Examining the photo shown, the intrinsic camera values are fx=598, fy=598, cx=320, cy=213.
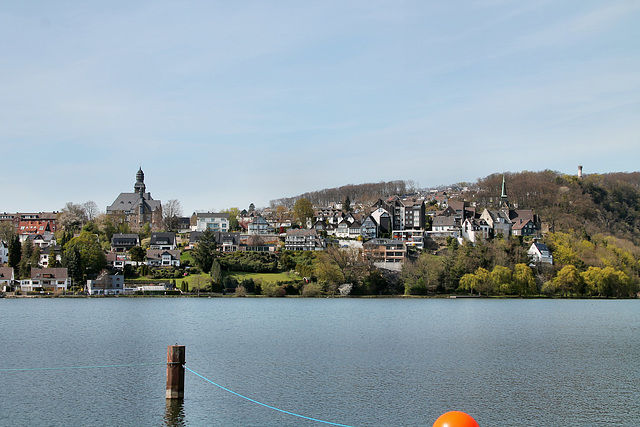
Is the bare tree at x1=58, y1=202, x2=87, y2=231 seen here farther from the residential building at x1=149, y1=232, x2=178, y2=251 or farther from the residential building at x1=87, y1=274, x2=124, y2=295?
the residential building at x1=87, y1=274, x2=124, y2=295

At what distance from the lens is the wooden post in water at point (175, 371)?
2055 centimetres

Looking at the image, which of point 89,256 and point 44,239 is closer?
point 89,256

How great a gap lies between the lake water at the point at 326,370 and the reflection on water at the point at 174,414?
2.6 inches

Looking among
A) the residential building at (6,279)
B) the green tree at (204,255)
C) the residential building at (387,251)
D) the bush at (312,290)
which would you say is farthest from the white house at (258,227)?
the residential building at (6,279)

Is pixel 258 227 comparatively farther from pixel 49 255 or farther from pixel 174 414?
pixel 174 414


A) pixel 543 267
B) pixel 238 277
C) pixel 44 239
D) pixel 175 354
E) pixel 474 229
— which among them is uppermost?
pixel 474 229

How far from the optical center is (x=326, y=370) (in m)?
29.5

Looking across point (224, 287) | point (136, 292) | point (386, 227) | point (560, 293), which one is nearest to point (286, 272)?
point (224, 287)

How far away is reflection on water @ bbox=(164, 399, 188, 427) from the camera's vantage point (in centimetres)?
1988

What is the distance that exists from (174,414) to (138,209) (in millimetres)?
136172

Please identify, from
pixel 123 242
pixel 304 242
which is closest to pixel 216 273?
pixel 304 242

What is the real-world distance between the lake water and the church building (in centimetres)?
9377

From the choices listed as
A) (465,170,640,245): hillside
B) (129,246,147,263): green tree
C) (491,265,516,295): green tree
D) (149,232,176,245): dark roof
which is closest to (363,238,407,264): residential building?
(491,265,516,295): green tree

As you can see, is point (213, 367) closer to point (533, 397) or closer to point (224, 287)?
point (533, 397)
